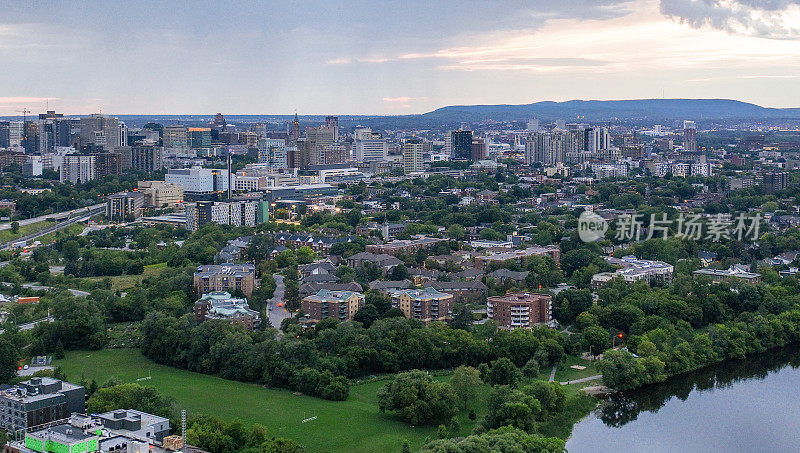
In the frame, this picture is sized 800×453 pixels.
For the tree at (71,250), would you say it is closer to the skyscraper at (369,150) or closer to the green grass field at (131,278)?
the green grass field at (131,278)

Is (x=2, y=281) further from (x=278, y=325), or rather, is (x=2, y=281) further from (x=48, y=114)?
(x=48, y=114)

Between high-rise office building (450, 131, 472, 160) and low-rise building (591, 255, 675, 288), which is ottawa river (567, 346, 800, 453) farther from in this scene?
high-rise office building (450, 131, 472, 160)

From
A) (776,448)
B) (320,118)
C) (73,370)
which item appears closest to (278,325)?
(73,370)

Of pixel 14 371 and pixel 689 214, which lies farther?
pixel 689 214

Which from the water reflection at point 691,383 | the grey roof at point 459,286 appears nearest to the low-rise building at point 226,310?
the grey roof at point 459,286

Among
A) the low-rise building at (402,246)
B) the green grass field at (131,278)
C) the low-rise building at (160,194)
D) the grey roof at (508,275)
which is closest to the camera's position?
the grey roof at (508,275)
